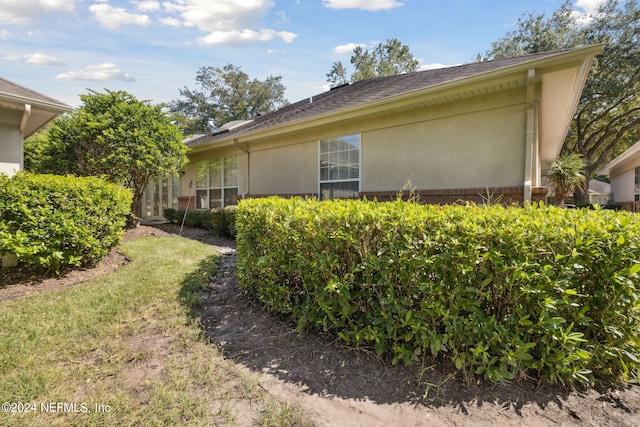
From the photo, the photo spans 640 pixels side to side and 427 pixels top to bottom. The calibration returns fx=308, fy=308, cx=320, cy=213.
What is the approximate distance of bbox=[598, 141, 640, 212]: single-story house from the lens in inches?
515

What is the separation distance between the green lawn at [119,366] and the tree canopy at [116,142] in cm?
514

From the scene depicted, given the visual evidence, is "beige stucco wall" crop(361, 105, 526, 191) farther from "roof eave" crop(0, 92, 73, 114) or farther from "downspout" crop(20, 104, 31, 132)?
"downspout" crop(20, 104, 31, 132)

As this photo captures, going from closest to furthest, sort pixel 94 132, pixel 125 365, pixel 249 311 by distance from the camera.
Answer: pixel 125 365
pixel 249 311
pixel 94 132

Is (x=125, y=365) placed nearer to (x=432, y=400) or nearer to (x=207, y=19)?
(x=432, y=400)

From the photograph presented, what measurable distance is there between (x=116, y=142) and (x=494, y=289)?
908 cm

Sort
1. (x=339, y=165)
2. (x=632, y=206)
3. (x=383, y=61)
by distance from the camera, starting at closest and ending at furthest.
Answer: (x=339, y=165) → (x=632, y=206) → (x=383, y=61)

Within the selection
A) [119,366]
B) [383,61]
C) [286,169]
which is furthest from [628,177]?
[119,366]

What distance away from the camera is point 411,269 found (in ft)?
7.77

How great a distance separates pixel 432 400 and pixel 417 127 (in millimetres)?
5423

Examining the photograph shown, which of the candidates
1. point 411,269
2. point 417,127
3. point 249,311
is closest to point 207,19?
point 417,127

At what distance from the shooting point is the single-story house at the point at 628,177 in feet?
42.9

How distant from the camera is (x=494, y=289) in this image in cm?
225

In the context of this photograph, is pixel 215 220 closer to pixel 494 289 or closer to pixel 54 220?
pixel 54 220

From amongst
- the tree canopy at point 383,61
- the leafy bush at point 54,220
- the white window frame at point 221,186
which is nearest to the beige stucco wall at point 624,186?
the tree canopy at point 383,61
